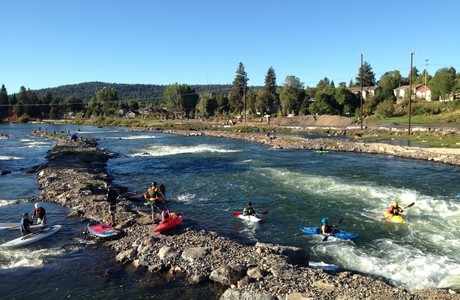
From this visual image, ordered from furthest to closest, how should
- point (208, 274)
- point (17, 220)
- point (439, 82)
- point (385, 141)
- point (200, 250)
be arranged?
point (439, 82), point (385, 141), point (17, 220), point (200, 250), point (208, 274)

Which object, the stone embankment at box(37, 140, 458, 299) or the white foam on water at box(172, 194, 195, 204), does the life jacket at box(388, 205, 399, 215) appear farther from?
the white foam on water at box(172, 194, 195, 204)

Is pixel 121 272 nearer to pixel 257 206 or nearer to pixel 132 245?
pixel 132 245

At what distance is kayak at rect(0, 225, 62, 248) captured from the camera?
54.6 feet

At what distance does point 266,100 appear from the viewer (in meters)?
118

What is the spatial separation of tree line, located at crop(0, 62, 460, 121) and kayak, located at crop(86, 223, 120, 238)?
53.6m

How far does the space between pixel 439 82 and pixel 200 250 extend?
312 feet

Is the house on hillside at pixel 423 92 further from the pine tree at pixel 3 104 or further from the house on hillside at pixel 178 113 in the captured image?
the pine tree at pixel 3 104

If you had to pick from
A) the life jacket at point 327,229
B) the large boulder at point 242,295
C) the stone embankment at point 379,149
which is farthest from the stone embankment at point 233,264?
the stone embankment at point 379,149

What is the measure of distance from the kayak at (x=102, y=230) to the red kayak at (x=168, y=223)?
2.17 meters

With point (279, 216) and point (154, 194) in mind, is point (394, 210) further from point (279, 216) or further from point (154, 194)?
point (154, 194)

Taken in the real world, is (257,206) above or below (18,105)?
below

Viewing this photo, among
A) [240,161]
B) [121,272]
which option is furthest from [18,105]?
[121,272]

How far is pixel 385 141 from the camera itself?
53.2m

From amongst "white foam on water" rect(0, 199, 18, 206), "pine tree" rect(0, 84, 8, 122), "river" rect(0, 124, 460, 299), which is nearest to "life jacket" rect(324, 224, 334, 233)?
"river" rect(0, 124, 460, 299)
